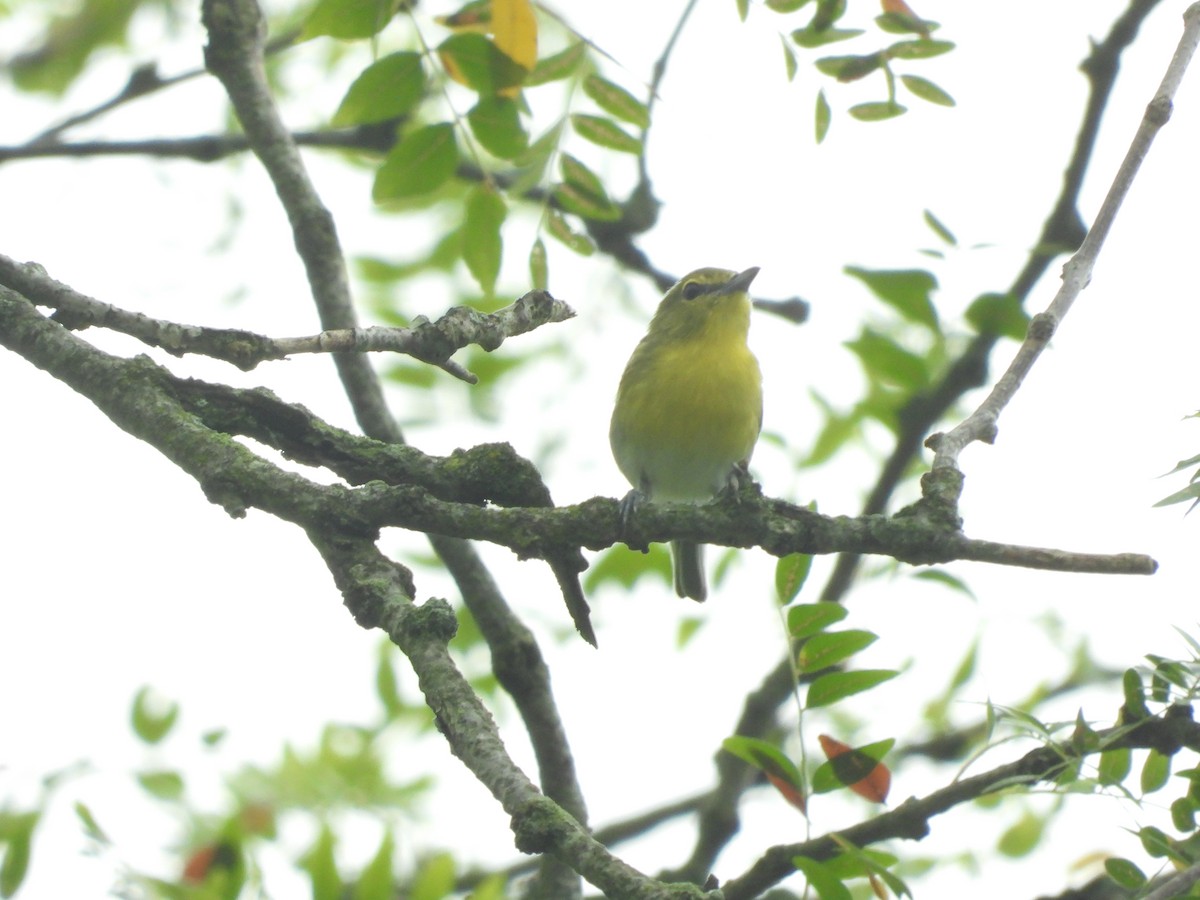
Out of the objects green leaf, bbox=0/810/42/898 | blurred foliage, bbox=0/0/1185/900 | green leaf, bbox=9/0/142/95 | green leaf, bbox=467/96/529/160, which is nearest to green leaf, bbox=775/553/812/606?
blurred foliage, bbox=0/0/1185/900

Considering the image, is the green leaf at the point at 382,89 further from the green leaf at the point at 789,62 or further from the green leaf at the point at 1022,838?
the green leaf at the point at 1022,838

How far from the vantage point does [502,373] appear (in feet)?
23.4

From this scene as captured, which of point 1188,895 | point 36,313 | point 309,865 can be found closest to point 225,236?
point 36,313

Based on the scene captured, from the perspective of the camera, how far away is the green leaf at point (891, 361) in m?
5.79

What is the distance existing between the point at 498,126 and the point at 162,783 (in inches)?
126

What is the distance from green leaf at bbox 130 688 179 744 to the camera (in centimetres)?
568

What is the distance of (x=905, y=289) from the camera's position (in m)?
5.58

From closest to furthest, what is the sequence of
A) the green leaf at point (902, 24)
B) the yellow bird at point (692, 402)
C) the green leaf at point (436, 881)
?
the green leaf at point (436, 881)
the green leaf at point (902, 24)
the yellow bird at point (692, 402)

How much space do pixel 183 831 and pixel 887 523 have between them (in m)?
4.22

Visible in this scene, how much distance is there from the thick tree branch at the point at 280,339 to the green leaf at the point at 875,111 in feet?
6.05

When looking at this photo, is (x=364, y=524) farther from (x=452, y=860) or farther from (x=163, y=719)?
(x=163, y=719)

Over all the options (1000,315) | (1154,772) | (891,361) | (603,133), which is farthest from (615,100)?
(1154,772)

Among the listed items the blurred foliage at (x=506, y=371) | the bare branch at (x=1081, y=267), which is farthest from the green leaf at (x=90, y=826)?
the bare branch at (x=1081, y=267)

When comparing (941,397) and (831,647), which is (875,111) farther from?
(831,647)
